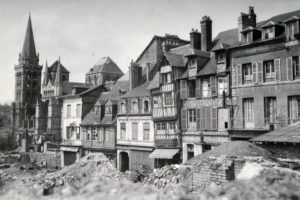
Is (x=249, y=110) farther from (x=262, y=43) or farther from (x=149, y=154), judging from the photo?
(x=149, y=154)

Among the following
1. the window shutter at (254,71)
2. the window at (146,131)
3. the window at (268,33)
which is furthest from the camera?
the window at (146,131)

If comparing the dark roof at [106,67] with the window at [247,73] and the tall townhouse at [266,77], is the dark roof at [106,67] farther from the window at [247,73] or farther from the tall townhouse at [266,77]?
the window at [247,73]

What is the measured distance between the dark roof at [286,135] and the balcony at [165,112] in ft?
34.8

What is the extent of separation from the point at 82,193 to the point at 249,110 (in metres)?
15.5

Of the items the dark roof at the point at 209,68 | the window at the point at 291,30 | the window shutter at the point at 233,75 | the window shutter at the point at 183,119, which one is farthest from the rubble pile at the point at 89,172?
the window at the point at 291,30

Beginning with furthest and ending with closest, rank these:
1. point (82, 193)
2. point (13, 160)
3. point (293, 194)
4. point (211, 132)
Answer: point (13, 160) → point (211, 132) → point (82, 193) → point (293, 194)

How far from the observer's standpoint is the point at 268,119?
2322cm

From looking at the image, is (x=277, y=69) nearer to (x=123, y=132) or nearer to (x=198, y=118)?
(x=198, y=118)

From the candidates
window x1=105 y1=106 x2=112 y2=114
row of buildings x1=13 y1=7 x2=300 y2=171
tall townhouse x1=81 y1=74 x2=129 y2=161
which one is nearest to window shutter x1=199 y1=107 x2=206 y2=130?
row of buildings x1=13 y1=7 x2=300 y2=171

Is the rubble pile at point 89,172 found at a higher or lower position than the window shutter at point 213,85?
lower

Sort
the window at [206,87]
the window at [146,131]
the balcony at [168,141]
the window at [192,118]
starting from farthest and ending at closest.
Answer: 1. the window at [146,131]
2. the balcony at [168,141]
3. the window at [192,118]
4. the window at [206,87]

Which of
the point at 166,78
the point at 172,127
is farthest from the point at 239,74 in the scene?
the point at 172,127

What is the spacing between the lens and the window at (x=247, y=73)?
24484 millimetres

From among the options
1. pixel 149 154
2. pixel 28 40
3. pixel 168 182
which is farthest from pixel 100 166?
pixel 28 40
